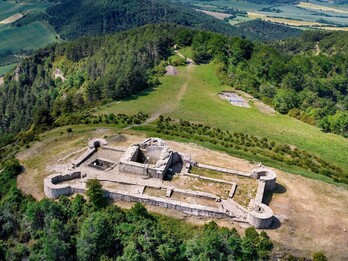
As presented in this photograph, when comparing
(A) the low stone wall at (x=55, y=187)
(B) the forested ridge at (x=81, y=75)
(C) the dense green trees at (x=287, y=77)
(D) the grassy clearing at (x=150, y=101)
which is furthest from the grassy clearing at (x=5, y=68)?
(A) the low stone wall at (x=55, y=187)

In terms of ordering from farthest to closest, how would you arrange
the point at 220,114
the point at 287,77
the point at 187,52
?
the point at 187,52 < the point at 287,77 < the point at 220,114

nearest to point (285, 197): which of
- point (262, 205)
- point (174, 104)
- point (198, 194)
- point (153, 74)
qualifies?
point (262, 205)

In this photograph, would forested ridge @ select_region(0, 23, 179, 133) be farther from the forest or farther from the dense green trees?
the forest

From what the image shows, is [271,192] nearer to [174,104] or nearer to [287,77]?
[174,104]

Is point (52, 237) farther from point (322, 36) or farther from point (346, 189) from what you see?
point (322, 36)

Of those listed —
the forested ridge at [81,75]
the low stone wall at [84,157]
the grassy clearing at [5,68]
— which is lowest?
the grassy clearing at [5,68]

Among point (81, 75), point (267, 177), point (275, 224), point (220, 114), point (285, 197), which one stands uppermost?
point (267, 177)

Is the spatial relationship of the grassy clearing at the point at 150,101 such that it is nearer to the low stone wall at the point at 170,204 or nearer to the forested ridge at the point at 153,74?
the forested ridge at the point at 153,74
